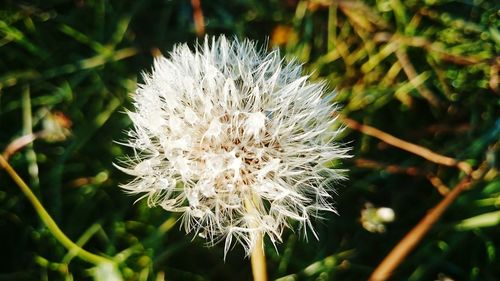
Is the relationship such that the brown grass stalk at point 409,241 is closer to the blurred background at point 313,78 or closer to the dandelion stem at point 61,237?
the blurred background at point 313,78

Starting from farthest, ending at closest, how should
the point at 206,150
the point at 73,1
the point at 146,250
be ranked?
the point at 73,1, the point at 146,250, the point at 206,150

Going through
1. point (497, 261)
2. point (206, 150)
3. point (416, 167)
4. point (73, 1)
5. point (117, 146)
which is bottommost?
point (497, 261)

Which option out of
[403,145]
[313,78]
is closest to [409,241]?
[403,145]

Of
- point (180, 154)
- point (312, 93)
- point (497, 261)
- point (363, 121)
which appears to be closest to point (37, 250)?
point (180, 154)

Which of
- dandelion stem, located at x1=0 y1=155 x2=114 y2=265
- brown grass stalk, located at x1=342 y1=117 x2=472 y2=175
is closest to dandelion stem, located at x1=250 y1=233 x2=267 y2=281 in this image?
dandelion stem, located at x1=0 y1=155 x2=114 y2=265

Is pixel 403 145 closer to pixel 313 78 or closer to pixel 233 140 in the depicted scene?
pixel 313 78

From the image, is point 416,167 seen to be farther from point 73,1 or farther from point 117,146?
point 73,1

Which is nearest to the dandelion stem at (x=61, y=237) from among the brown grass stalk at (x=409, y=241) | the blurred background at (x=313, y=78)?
the blurred background at (x=313, y=78)
